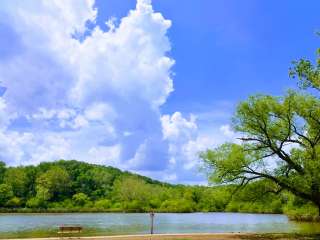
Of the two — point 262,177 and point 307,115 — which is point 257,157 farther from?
point 307,115

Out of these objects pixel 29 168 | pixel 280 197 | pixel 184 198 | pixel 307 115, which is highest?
pixel 29 168

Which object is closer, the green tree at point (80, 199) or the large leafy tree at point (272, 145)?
the large leafy tree at point (272, 145)

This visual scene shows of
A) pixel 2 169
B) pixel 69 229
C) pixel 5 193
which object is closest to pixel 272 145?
pixel 69 229

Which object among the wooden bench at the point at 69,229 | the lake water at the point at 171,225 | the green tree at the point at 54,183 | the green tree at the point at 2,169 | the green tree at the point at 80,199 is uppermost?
the green tree at the point at 2,169

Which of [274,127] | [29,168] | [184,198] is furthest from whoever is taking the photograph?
[29,168]

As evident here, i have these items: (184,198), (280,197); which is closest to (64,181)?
(184,198)

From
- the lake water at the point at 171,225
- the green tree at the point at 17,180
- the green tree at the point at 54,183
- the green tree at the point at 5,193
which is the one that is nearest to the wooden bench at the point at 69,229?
the lake water at the point at 171,225

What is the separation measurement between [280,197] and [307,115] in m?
7.92

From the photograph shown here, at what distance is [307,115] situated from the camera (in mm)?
42656

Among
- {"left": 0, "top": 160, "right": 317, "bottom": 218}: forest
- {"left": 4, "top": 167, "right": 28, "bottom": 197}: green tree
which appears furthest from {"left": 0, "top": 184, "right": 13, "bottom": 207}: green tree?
{"left": 4, "top": 167, "right": 28, "bottom": 197}: green tree

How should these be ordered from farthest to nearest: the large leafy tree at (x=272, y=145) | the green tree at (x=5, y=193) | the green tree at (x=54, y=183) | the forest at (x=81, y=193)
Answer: the green tree at (x=54, y=183)
the forest at (x=81, y=193)
the green tree at (x=5, y=193)
the large leafy tree at (x=272, y=145)

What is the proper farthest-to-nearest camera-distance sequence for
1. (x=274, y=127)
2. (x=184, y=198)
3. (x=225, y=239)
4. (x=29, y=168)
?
(x=29, y=168) → (x=184, y=198) → (x=274, y=127) → (x=225, y=239)

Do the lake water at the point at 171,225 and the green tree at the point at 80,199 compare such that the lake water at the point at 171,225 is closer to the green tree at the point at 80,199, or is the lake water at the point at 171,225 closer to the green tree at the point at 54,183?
the green tree at the point at 80,199

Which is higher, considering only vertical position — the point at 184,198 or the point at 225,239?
the point at 184,198
